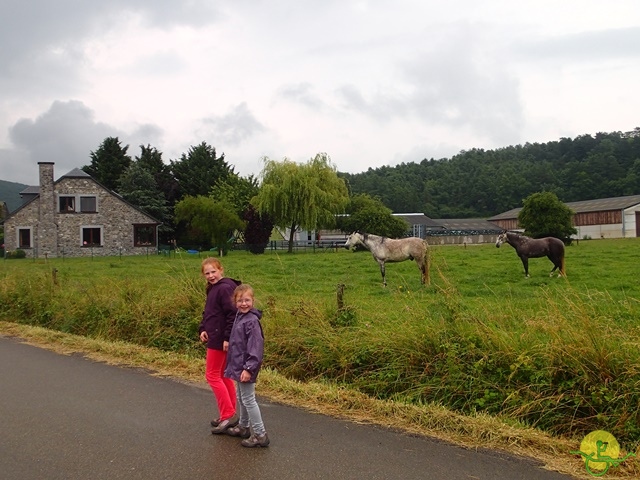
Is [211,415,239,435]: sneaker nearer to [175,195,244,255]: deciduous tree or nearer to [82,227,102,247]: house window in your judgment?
[175,195,244,255]: deciduous tree

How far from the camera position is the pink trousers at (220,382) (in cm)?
542

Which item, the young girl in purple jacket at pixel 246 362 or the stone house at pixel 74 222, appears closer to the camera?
the young girl in purple jacket at pixel 246 362

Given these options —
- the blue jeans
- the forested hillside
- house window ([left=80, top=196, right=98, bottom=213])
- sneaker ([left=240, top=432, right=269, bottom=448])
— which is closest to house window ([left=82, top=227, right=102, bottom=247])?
house window ([left=80, top=196, right=98, bottom=213])

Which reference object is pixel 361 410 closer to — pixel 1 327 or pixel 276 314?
pixel 276 314

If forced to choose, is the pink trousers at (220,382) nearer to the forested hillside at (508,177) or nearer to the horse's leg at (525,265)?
the horse's leg at (525,265)

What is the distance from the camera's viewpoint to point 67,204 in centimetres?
4791

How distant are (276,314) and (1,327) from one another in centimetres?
712

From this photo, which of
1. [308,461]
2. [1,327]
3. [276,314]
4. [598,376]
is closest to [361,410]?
[308,461]

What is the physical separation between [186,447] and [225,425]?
1.64 ft

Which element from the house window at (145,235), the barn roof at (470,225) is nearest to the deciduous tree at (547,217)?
the house window at (145,235)

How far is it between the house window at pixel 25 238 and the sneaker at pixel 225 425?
46822 millimetres

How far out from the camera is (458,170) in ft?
454

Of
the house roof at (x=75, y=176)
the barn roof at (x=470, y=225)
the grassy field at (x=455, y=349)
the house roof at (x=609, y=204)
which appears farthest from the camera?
the barn roof at (x=470, y=225)

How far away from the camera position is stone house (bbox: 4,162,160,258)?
1826 inches
